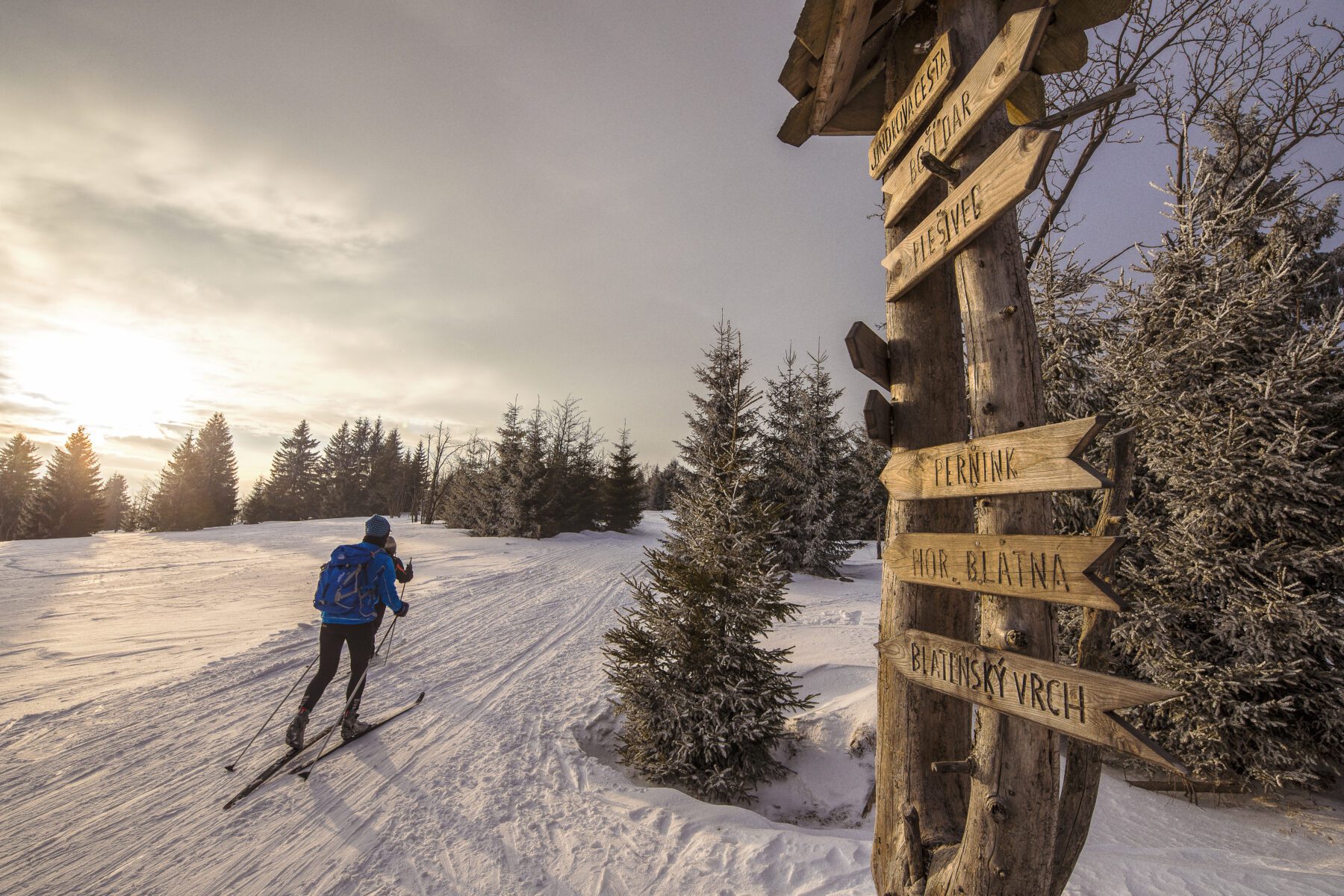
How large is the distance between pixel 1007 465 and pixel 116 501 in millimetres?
100397

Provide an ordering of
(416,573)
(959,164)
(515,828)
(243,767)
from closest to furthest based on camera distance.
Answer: (959,164)
(515,828)
(243,767)
(416,573)

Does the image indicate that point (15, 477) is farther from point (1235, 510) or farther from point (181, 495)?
point (1235, 510)

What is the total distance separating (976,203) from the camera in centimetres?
230

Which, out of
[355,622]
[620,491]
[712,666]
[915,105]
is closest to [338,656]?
[355,622]

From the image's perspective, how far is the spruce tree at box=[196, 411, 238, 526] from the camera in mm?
45750

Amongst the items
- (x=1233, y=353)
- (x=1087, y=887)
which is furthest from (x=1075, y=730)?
(x=1233, y=353)

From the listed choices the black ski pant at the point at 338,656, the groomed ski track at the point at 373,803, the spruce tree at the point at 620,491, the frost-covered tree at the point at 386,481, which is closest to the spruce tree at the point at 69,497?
the frost-covered tree at the point at 386,481

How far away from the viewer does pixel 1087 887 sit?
11.9 ft

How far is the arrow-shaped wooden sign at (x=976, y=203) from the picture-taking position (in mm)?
2029

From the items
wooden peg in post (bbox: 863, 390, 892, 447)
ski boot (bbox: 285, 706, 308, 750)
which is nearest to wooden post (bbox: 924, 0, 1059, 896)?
wooden peg in post (bbox: 863, 390, 892, 447)

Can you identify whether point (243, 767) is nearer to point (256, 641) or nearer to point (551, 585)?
point (256, 641)

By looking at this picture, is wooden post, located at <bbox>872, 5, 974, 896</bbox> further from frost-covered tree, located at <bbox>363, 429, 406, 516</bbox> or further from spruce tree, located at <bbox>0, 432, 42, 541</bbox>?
spruce tree, located at <bbox>0, 432, 42, 541</bbox>

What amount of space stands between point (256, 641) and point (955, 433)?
10.2m

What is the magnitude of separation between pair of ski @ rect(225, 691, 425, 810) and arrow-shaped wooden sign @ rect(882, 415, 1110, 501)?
568cm
